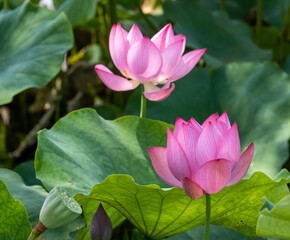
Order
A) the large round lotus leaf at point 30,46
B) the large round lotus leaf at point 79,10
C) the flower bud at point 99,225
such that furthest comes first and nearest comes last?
the large round lotus leaf at point 79,10
the large round lotus leaf at point 30,46
the flower bud at point 99,225

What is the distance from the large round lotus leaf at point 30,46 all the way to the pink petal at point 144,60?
391mm

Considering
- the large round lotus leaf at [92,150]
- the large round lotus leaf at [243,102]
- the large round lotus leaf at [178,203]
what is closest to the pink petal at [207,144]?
the large round lotus leaf at [178,203]

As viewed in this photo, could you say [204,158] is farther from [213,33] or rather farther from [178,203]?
[213,33]

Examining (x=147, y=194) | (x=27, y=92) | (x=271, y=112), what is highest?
(x=147, y=194)

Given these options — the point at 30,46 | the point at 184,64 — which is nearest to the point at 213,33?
the point at 30,46

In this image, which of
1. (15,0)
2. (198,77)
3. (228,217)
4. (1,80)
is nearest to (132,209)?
(228,217)

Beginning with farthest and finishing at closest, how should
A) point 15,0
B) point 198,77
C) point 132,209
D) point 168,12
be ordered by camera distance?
1. point 168,12
2. point 15,0
3. point 198,77
4. point 132,209

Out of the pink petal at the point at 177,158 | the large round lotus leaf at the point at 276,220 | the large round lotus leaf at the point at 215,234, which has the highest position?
the pink petal at the point at 177,158

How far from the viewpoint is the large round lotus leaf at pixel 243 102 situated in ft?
4.50

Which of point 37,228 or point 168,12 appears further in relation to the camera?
point 168,12

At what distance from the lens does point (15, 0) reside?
175cm

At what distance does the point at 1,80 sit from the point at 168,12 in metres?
0.79

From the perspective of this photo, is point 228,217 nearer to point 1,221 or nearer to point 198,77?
point 1,221

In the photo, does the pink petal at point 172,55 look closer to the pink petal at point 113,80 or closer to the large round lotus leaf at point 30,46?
the pink petal at point 113,80
